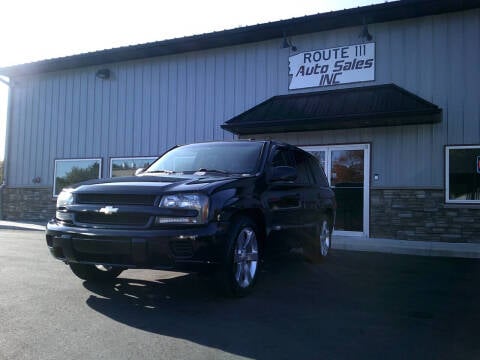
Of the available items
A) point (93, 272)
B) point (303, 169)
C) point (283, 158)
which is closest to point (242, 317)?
point (93, 272)

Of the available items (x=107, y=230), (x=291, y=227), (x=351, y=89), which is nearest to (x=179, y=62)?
(x=351, y=89)

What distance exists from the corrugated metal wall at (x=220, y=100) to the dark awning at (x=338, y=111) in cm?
49

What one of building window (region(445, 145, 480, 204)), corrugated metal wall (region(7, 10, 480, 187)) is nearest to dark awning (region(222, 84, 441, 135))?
corrugated metal wall (region(7, 10, 480, 187))

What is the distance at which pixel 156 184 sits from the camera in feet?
14.6

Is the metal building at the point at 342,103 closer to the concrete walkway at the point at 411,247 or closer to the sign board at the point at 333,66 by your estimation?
the sign board at the point at 333,66

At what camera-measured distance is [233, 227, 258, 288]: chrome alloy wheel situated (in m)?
4.59

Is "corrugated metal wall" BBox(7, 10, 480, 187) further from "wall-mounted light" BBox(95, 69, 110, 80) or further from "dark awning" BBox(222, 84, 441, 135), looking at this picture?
"dark awning" BBox(222, 84, 441, 135)

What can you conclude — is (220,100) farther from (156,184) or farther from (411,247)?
(156,184)

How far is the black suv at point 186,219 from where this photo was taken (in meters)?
4.11

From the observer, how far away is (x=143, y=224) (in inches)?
166

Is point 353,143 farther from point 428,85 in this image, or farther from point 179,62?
point 179,62

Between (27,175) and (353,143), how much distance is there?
1183cm

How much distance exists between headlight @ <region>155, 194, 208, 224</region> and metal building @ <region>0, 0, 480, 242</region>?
269 inches

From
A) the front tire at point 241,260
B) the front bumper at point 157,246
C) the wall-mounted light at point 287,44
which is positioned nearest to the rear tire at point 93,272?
the front bumper at point 157,246
